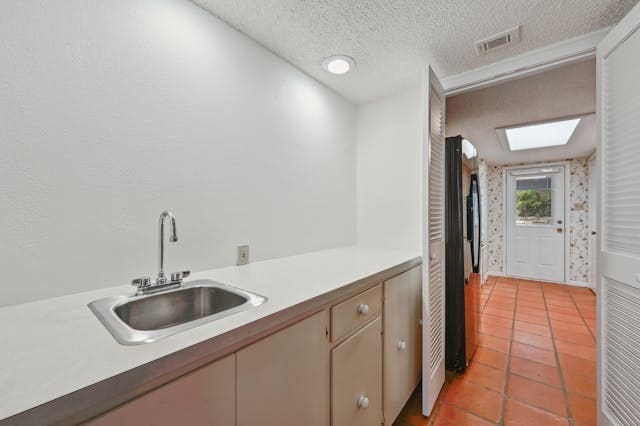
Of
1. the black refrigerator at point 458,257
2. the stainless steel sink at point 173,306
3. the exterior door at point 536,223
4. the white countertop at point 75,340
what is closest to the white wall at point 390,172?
the black refrigerator at point 458,257

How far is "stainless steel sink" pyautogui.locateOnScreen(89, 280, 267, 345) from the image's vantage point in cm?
80

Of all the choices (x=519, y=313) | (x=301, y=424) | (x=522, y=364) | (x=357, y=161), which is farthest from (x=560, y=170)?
(x=301, y=424)

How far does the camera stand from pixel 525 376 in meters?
1.99

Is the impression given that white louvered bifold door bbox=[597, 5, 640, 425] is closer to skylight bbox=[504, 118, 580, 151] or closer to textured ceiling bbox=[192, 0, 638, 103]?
textured ceiling bbox=[192, 0, 638, 103]

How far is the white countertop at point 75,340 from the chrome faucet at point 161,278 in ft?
0.24

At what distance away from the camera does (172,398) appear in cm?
59

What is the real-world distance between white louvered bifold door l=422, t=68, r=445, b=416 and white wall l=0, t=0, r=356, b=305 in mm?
875

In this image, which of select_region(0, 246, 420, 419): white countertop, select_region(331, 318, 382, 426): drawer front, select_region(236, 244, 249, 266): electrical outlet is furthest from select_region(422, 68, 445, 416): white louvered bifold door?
select_region(236, 244, 249, 266): electrical outlet

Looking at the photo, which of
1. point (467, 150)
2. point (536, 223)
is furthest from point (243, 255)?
point (536, 223)

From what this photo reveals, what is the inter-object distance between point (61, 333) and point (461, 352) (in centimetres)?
228

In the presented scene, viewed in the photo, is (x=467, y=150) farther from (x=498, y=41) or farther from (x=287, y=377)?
(x=287, y=377)

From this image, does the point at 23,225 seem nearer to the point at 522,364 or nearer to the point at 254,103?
the point at 254,103

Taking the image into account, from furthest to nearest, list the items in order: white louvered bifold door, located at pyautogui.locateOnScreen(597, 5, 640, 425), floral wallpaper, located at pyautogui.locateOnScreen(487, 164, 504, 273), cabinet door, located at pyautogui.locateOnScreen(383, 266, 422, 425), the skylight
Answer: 1. floral wallpaper, located at pyautogui.locateOnScreen(487, 164, 504, 273)
2. the skylight
3. cabinet door, located at pyautogui.locateOnScreen(383, 266, 422, 425)
4. white louvered bifold door, located at pyautogui.locateOnScreen(597, 5, 640, 425)

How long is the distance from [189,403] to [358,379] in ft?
2.67
